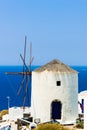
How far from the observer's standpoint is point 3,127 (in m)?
26.4

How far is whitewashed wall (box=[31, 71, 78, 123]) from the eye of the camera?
29766mm

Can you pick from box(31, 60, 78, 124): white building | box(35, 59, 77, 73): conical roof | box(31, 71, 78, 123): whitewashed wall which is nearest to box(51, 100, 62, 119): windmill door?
box(31, 60, 78, 124): white building

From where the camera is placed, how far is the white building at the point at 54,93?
29.8 meters

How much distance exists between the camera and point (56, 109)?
30703 mm

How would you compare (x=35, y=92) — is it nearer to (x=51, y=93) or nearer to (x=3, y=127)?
(x=51, y=93)

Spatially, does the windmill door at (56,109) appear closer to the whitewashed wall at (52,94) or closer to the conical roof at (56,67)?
the whitewashed wall at (52,94)

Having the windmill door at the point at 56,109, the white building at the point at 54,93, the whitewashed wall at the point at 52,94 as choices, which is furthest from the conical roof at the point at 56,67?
the windmill door at the point at 56,109

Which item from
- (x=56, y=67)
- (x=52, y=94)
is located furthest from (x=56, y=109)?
(x=56, y=67)

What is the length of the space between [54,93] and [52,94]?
6.1 inches

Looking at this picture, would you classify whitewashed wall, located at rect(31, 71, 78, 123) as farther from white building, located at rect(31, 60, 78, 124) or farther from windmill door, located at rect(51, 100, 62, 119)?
windmill door, located at rect(51, 100, 62, 119)

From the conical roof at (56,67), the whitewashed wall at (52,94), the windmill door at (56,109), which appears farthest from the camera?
the windmill door at (56,109)

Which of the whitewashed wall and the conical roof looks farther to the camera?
the conical roof

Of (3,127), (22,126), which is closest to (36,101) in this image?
(22,126)

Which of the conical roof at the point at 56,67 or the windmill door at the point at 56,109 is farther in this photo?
the windmill door at the point at 56,109
